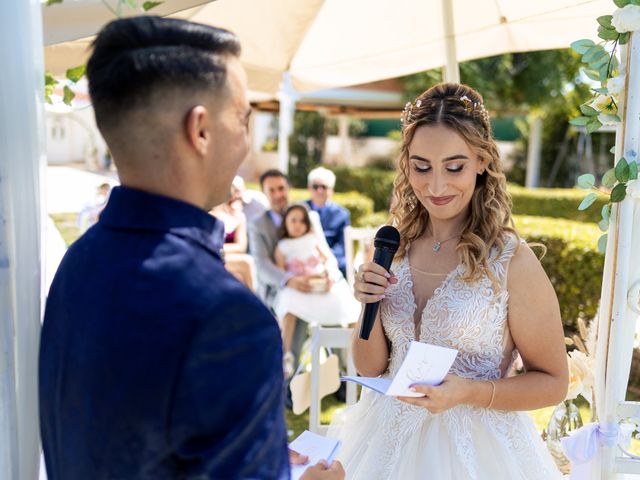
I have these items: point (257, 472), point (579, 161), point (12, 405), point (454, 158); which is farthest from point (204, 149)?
point (579, 161)

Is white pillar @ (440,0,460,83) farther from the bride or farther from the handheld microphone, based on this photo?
the handheld microphone

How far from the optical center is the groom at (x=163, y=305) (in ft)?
3.44

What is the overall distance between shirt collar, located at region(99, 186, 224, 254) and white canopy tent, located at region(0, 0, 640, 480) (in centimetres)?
57

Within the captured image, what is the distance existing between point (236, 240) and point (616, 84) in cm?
556

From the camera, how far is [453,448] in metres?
2.18

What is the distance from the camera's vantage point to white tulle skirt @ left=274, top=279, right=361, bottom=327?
20.4 feet

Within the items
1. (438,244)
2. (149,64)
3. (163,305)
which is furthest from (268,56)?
(163,305)

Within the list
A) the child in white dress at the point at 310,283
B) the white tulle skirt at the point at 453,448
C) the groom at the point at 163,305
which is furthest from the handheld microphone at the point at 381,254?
the child in white dress at the point at 310,283

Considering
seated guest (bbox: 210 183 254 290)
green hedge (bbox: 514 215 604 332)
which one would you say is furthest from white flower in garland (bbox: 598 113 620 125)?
seated guest (bbox: 210 183 254 290)

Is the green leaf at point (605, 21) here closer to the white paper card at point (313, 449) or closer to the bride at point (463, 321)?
the bride at point (463, 321)

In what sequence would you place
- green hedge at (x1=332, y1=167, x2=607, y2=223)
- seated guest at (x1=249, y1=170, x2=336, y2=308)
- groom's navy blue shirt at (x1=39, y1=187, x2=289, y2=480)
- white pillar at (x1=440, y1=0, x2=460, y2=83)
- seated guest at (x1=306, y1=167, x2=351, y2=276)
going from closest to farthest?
1. groom's navy blue shirt at (x1=39, y1=187, x2=289, y2=480)
2. white pillar at (x1=440, y1=0, x2=460, y2=83)
3. seated guest at (x1=249, y1=170, x2=336, y2=308)
4. seated guest at (x1=306, y1=167, x2=351, y2=276)
5. green hedge at (x1=332, y1=167, x2=607, y2=223)

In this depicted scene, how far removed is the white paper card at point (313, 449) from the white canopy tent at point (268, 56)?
642 millimetres

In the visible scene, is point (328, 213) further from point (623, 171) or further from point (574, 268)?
point (623, 171)

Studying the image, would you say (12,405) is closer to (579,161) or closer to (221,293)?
(221,293)
